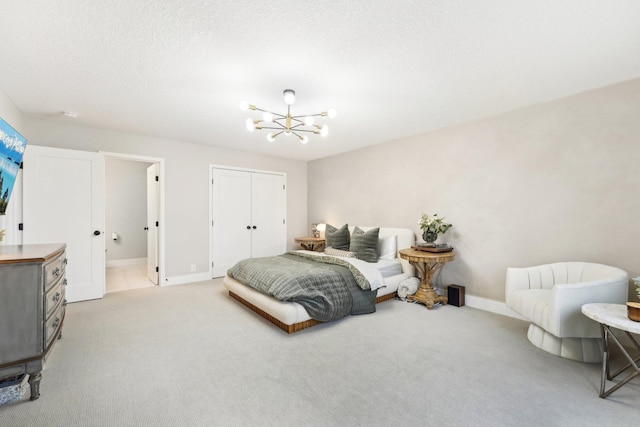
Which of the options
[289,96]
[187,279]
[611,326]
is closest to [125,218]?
[187,279]

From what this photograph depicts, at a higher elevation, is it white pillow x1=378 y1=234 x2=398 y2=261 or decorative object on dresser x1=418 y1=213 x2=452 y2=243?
decorative object on dresser x1=418 y1=213 x2=452 y2=243

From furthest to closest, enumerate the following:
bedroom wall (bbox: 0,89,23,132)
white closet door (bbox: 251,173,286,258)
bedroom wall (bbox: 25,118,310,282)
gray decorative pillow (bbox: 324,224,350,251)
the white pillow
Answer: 1. white closet door (bbox: 251,173,286,258)
2. gray decorative pillow (bbox: 324,224,350,251)
3. the white pillow
4. bedroom wall (bbox: 25,118,310,282)
5. bedroom wall (bbox: 0,89,23,132)

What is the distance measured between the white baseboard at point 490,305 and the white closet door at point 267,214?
12.4 feet

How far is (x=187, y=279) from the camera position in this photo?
4816 mm

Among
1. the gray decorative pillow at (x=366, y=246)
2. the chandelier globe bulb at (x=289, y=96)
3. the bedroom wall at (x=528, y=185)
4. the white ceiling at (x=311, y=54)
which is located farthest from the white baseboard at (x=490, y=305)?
the chandelier globe bulb at (x=289, y=96)

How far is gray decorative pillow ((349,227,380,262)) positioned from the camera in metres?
4.20

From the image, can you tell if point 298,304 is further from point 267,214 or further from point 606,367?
point 267,214

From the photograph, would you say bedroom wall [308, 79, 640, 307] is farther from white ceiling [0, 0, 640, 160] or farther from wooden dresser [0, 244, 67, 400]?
wooden dresser [0, 244, 67, 400]

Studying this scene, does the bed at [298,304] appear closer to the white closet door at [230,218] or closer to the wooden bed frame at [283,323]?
the wooden bed frame at [283,323]

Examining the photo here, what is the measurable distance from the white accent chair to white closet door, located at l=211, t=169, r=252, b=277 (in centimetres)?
452

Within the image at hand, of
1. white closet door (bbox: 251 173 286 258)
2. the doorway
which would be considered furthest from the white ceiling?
the doorway

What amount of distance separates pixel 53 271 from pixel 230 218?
3262mm

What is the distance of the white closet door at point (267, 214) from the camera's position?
570 cm

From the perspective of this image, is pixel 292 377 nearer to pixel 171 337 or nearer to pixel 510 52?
pixel 171 337
